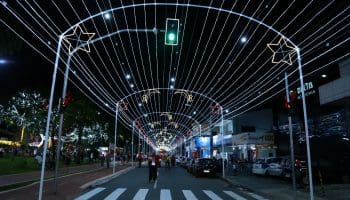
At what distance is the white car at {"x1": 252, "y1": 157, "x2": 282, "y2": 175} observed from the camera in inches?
1214

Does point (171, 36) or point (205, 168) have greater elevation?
point (171, 36)

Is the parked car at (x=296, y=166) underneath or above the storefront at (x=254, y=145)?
underneath

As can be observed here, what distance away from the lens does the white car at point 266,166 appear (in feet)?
101

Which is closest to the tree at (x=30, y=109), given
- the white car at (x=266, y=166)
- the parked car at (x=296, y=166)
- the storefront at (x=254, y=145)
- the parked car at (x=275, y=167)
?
the white car at (x=266, y=166)

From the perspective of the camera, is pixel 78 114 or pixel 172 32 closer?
pixel 172 32

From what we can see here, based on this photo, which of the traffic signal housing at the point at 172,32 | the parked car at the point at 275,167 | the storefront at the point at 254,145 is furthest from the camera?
the storefront at the point at 254,145

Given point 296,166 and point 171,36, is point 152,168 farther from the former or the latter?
point 171,36

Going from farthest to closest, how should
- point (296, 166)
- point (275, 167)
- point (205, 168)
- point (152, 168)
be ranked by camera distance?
point (205, 168), point (275, 167), point (152, 168), point (296, 166)

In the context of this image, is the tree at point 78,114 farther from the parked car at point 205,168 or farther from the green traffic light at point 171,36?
the green traffic light at point 171,36

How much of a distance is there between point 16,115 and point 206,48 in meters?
31.7

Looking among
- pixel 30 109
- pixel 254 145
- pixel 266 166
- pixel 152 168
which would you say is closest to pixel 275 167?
pixel 266 166

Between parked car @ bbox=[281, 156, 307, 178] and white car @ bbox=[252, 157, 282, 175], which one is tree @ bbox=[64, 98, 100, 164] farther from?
parked car @ bbox=[281, 156, 307, 178]

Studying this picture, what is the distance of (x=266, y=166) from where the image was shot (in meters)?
32.4

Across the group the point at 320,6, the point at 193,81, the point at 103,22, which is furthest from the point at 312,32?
the point at 193,81
